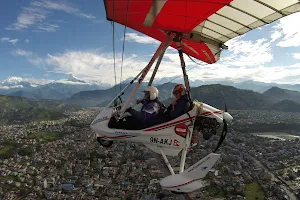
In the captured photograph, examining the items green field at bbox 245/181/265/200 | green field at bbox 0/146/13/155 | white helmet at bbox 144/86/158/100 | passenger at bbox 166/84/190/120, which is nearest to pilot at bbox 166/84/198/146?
passenger at bbox 166/84/190/120

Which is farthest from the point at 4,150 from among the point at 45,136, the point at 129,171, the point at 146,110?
the point at 146,110

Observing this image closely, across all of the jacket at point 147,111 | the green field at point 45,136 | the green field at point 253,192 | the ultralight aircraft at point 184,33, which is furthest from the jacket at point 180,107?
the green field at point 45,136

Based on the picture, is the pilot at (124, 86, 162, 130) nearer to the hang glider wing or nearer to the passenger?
the passenger

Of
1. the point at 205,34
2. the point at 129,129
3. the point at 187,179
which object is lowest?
the point at 187,179

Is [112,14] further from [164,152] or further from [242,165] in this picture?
[242,165]

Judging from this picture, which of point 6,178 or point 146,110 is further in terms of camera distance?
point 6,178

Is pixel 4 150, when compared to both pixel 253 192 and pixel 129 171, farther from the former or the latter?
pixel 253 192

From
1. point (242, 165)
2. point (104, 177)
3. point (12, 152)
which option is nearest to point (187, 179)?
point (104, 177)
